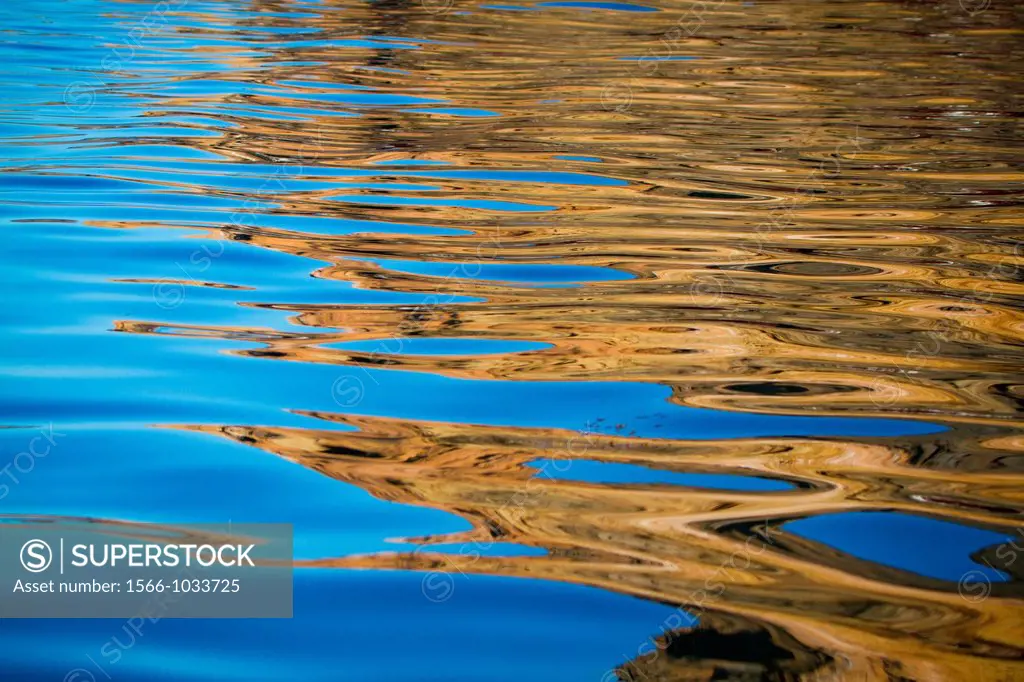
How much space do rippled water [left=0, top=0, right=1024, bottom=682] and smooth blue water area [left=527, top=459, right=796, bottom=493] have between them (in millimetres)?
10

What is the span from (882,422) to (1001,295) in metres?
1.00

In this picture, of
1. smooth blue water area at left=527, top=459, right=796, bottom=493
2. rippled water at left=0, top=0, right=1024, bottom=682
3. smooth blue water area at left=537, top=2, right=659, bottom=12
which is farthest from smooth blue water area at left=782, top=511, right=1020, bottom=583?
smooth blue water area at left=537, top=2, right=659, bottom=12

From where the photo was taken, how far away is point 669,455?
193 cm

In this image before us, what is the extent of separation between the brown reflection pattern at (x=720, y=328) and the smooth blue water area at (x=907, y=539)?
28 mm

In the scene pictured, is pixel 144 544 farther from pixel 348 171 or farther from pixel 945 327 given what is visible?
pixel 348 171

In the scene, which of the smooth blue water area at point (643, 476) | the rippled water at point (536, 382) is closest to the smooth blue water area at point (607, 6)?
the rippled water at point (536, 382)

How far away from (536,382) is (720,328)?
53 centimetres

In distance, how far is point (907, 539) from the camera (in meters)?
1.67
